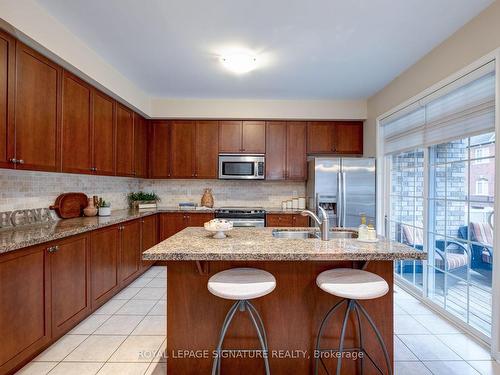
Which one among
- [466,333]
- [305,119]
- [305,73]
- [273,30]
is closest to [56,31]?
[273,30]

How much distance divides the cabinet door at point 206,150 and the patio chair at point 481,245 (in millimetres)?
3278

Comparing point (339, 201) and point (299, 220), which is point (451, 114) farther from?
point (299, 220)

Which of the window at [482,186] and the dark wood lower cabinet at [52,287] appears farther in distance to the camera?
the window at [482,186]

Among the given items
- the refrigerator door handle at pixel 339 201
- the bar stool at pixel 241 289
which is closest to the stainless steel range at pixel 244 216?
the refrigerator door handle at pixel 339 201

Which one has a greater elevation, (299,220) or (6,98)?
(6,98)

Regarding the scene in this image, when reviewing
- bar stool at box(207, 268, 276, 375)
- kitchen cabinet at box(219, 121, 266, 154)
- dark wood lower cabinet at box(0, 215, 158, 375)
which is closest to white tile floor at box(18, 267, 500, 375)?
dark wood lower cabinet at box(0, 215, 158, 375)

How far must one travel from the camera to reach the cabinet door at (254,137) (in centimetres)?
440

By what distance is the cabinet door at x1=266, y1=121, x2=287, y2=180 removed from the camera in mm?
4410

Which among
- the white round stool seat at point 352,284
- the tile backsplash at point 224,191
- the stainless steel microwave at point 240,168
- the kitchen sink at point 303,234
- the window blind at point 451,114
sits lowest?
the white round stool seat at point 352,284

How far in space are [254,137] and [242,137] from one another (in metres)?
0.19

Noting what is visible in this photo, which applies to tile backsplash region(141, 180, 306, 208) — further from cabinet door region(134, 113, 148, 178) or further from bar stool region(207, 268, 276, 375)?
bar stool region(207, 268, 276, 375)

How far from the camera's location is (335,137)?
4.45 metres

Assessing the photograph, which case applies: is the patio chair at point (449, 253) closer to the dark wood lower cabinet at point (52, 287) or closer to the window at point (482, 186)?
the window at point (482, 186)

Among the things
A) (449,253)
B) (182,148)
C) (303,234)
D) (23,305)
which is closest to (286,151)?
(182,148)
